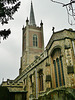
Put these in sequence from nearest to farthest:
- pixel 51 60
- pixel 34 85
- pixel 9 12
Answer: pixel 9 12
pixel 51 60
pixel 34 85

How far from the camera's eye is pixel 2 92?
11594 millimetres

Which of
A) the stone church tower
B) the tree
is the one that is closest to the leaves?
the tree

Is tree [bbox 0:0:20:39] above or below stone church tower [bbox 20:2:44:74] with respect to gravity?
below

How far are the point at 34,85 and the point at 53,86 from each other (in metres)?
5.59

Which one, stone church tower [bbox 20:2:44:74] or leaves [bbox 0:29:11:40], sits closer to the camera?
leaves [bbox 0:29:11:40]

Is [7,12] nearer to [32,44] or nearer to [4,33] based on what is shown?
[4,33]

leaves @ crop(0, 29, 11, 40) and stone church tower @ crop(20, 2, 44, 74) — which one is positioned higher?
stone church tower @ crop(20, 2, 44, 74)

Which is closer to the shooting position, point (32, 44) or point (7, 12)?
point (7, 12)

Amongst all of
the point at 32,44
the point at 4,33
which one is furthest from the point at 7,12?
the point at 32,44

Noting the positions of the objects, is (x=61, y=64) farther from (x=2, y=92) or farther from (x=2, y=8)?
(x=2, y=8)

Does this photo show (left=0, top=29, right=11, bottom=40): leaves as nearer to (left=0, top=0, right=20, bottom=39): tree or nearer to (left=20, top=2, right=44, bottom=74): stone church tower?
(left=0, top=0, right=20, bottom=39): tree

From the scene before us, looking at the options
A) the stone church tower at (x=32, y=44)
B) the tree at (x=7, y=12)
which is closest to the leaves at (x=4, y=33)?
the tree at (x=7, y=12)

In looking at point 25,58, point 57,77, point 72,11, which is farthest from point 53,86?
point 25,58

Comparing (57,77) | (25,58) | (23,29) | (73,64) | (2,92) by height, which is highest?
(23,29)
